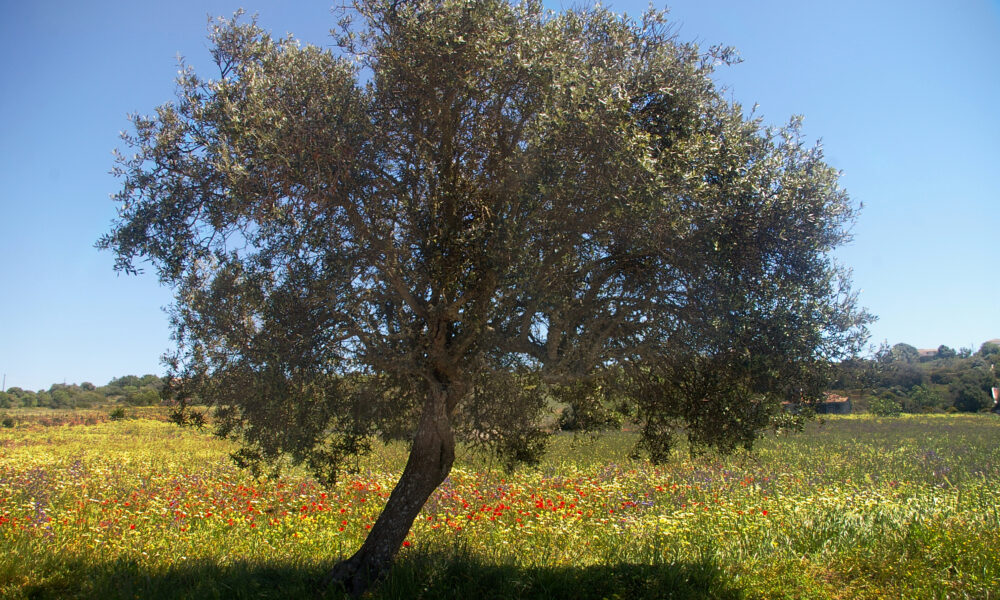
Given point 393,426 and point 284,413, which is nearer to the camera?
point 284,413

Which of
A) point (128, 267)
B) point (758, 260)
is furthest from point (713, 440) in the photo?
A: point (128, 267)

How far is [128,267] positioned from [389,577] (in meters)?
5.51

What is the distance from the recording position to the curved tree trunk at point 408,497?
8.07 metres

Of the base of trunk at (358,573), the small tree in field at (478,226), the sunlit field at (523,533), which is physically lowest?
the sunlit field at (523,533)

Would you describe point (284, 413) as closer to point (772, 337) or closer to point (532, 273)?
point (532, 273)

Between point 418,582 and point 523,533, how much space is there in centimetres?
383

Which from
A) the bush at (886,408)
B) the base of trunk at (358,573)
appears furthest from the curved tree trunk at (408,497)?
the bush at (886,408)

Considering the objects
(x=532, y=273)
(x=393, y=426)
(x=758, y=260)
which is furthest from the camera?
(x=393, y=426)

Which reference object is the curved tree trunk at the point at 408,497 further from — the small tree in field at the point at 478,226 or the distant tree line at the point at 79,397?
the distant tree line at the point at 79,397

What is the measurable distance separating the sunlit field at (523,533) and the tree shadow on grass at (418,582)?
0.03m

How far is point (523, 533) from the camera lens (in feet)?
38.0

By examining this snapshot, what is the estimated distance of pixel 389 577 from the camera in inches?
312

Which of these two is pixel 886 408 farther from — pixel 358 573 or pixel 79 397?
pixel 79 397

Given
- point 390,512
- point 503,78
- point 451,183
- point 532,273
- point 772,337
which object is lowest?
point 390,512
